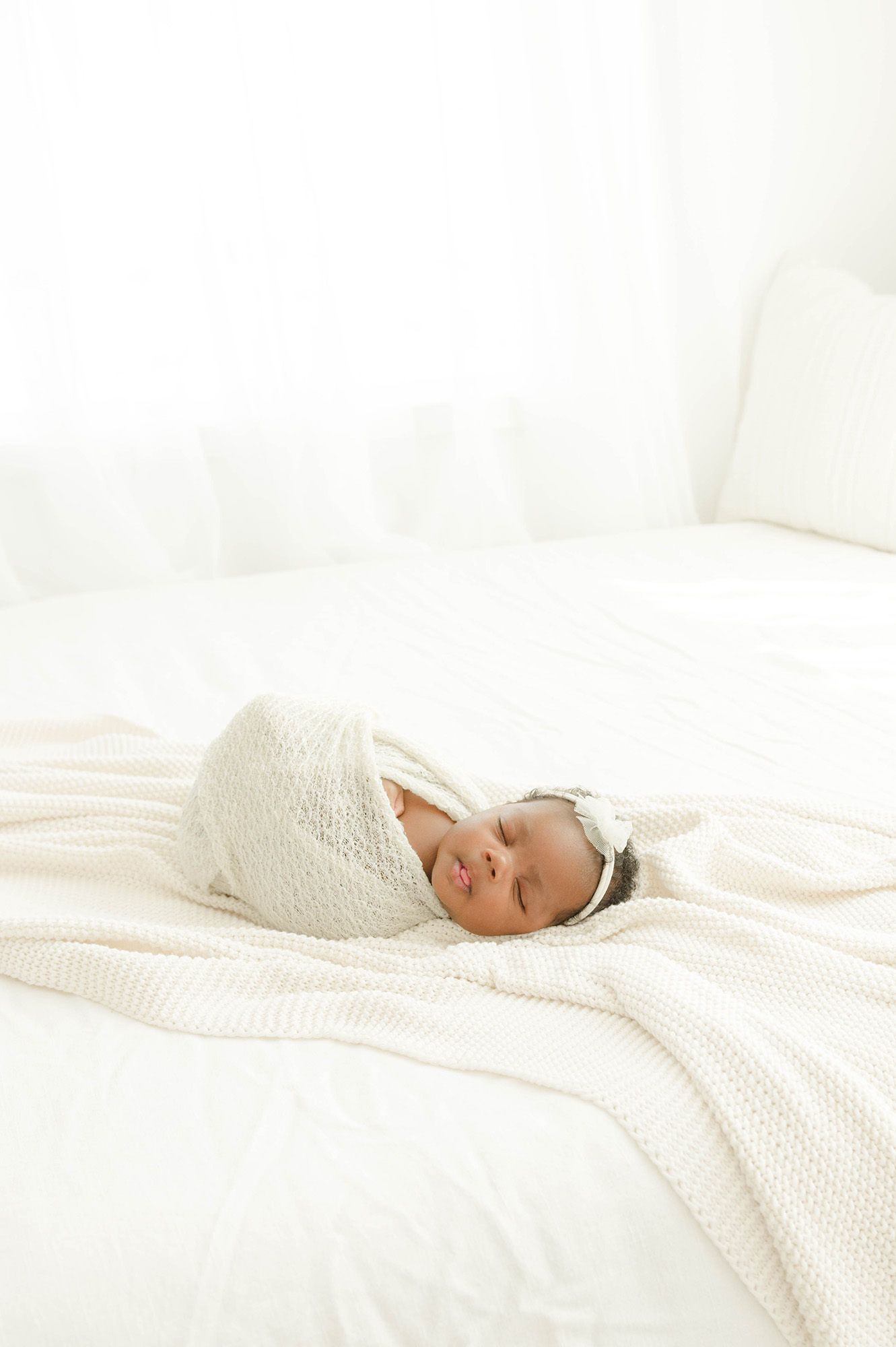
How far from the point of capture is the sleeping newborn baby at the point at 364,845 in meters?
0.98

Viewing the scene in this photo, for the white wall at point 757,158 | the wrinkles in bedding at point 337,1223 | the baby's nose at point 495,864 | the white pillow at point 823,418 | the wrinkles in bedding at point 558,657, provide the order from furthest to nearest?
the white wall at point 757,158 → the white pillow at point 823,418 → the wrinkles in bedding at point 558,657 → the baby's nose at point 495,864 → the wrinkles in bedding at point 337,1223

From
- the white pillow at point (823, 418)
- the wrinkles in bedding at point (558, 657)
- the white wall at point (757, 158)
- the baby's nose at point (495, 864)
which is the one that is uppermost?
the white wall at point (757, 158)

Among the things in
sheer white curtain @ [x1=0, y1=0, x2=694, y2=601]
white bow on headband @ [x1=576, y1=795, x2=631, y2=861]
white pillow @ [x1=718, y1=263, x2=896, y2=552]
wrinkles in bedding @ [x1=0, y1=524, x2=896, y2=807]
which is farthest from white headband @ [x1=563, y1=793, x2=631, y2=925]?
sheer white curtain @ [x1=0, y1=0, x2=694, y2=601]

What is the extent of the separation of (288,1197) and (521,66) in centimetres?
214

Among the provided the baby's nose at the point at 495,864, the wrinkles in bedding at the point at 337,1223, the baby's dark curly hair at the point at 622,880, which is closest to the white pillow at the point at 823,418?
the baby's dark curly hair at the point at 622,880

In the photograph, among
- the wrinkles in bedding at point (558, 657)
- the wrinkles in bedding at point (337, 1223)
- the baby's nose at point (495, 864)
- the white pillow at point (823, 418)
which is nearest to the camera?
the wrinkles in bedding at point (337, 1223)

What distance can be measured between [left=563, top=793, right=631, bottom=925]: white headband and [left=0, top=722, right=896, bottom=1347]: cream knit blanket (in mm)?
18

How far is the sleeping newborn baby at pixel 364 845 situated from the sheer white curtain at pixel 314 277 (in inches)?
48.6

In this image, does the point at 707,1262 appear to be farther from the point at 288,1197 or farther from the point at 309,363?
the point at 309,363

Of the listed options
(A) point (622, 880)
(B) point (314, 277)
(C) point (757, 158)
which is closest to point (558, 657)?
(A) point (622, 880)

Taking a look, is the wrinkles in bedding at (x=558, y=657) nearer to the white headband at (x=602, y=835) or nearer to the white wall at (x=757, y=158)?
the white headband at (x=602, y=835)

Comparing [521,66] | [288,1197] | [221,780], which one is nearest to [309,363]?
[521,66]

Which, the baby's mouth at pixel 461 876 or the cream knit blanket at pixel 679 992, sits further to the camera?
the baby's mouth at pixel 461 876

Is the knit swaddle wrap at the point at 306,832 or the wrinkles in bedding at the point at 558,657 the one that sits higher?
the knit swaddle wrap at the point at 306,832
